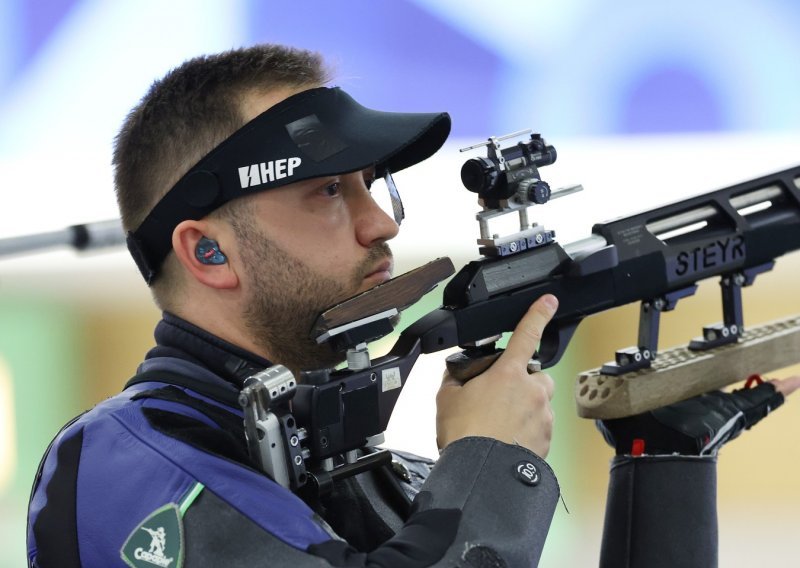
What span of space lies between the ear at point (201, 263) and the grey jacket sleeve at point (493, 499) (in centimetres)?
39

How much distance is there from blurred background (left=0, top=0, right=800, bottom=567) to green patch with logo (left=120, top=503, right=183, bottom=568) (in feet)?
6.87

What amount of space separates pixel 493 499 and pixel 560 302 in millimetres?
435

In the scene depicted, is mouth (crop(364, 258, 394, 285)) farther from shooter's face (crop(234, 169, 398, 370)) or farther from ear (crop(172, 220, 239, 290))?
ear (crop(172, 220, 239, 290))

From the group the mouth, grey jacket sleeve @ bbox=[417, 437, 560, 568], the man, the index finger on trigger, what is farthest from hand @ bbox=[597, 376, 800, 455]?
the mouth

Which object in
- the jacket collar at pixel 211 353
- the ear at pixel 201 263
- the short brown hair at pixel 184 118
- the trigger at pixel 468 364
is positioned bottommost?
the trigger at pixel 468 364

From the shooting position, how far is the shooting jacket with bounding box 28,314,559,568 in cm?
123

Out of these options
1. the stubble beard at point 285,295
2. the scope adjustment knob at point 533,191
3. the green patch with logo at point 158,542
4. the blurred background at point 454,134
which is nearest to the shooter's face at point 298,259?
the stubble beard at point 285,295

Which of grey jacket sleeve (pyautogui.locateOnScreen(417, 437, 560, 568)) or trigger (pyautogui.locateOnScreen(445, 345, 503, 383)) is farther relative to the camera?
trigger (pyautogui.locateOnScreen(445, 345, 503, 383))

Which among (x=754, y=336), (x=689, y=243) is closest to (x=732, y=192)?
(x=689, y=243)

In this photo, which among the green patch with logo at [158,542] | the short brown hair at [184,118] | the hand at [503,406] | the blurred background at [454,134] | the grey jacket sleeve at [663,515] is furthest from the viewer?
the blurred background at [454,134]

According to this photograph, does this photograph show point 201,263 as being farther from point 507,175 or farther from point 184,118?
point 507,175

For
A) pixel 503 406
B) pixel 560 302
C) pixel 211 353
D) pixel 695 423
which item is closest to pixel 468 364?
pixel 503 406

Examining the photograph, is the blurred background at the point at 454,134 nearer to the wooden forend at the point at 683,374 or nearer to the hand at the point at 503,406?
the wooden forend at the point at 683,374

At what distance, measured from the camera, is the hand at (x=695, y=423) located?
5.73 feet
